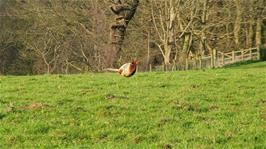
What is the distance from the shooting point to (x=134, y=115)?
12.6 m

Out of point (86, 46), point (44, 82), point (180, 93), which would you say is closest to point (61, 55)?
point (86, 46)

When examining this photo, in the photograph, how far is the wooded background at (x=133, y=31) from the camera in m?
44.8

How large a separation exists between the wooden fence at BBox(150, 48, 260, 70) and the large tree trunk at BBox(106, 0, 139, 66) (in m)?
7.61

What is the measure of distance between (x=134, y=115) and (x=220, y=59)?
110 feet

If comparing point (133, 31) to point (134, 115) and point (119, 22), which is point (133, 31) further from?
point (134, 115)

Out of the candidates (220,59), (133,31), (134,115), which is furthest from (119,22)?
(133,31)

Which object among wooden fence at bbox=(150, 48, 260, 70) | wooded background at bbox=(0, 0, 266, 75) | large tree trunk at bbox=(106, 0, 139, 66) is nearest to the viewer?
large tree trunk at bbox=(106, 0, 139, 66)

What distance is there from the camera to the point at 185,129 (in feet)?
37.4

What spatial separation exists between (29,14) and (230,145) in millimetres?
49092

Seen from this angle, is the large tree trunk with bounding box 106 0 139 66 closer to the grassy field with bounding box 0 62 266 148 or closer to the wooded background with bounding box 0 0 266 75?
the wooded background with bounding box 0 0 266 75

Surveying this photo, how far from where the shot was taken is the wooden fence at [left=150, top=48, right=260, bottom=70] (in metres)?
39.2

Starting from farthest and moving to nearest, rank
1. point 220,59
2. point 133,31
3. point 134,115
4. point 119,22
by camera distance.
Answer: point 133,31
point 220,59
point 119,22
point 134,115

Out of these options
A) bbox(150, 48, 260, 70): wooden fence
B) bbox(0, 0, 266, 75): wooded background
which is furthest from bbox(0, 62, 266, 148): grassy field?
bbox(0, 0, 266, 75): wooded background

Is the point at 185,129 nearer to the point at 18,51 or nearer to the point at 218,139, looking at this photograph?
the point at 218,139
